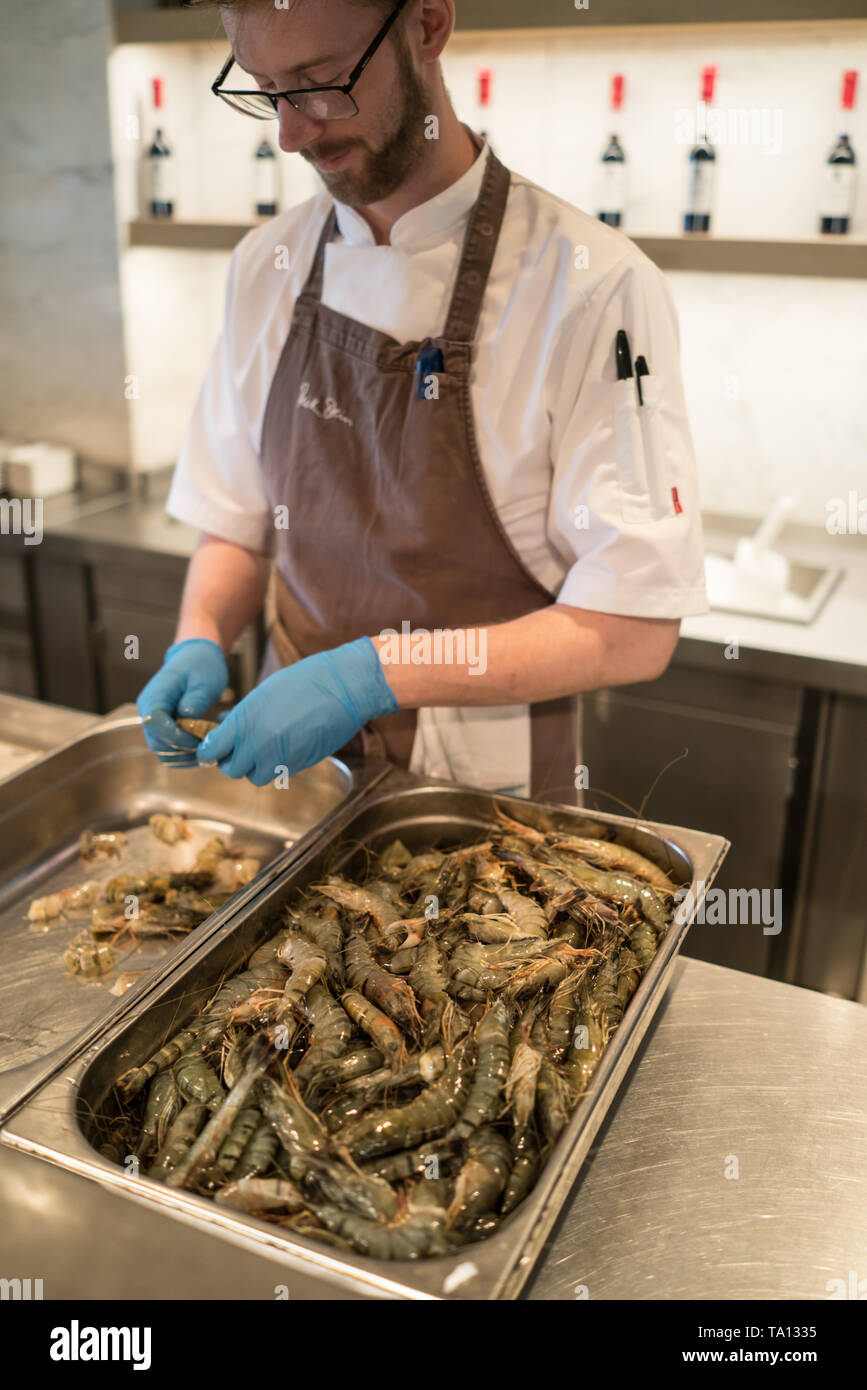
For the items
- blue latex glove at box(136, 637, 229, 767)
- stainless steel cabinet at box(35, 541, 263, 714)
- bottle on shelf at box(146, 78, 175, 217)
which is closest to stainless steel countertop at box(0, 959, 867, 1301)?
blue latex glove at box(136, 637, 229, 767)

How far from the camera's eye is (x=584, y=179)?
9.97 feet

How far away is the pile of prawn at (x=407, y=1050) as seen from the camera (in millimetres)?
956

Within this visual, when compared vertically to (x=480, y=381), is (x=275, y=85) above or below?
above

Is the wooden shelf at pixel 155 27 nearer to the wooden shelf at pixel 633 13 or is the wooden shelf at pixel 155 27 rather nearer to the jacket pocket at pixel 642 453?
the wooden shelf at pixel 633 13

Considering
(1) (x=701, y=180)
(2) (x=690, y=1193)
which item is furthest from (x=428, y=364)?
(1) (x=701, y=180)

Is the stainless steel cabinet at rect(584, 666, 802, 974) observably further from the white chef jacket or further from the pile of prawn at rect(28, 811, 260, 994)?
the pile of prawn at rect(28, 811, 260, 994)

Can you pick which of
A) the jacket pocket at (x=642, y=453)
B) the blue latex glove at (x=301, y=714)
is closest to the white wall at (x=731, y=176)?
the jacket pocket at (x=642, y=453)

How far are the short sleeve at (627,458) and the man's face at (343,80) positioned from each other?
33 cm

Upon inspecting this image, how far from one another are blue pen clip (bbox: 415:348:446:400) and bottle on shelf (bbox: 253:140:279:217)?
200 centimetres

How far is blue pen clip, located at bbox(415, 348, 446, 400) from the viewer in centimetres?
160

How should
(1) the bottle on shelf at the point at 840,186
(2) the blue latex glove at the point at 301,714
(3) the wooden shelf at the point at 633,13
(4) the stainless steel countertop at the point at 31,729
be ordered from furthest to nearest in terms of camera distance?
(1) the bottle on shelf at the point at 840,186
(3) the wooden shelf at the point at 633,13
(4) the stainless steel countertop at the point at 31,729
(2) the blue latex glove at the point at 301,714

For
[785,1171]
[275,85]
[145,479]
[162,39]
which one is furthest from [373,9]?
[145,479]
